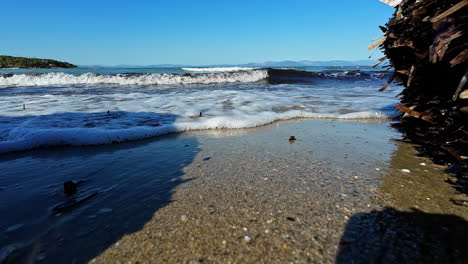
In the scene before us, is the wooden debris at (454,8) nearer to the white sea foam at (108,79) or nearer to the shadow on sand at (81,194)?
the shadow on sand at (81,194)

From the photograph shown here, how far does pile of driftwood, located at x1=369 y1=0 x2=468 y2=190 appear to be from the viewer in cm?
151

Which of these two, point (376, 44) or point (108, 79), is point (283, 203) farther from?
point (108, 79)

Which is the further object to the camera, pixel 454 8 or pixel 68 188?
pixel 68 188

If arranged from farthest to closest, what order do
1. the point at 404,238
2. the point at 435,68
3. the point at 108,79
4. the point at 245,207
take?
the point at 108,79 < the point at 435,68 < the point at 245,207 < the point at 404,238

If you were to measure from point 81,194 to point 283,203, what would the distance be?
1535mm

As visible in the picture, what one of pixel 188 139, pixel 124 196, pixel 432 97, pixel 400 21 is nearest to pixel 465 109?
pixel 432 97

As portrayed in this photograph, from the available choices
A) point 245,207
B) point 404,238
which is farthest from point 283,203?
point 404,238

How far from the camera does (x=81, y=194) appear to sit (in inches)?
71.1

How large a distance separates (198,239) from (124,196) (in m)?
0.80

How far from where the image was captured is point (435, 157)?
2.28m

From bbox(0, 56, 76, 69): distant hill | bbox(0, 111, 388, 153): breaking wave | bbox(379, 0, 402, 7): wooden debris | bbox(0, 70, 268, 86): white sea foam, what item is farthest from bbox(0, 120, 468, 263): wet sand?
bbox(0, 56, 76, 69): distant hill

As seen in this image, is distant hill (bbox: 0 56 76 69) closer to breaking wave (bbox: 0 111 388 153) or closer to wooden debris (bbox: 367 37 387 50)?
breaking wave (bbox: 0 111 388 153)

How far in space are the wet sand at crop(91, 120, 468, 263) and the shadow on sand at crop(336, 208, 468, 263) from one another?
0.01 m

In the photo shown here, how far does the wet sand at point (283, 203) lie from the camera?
46.4 inches
